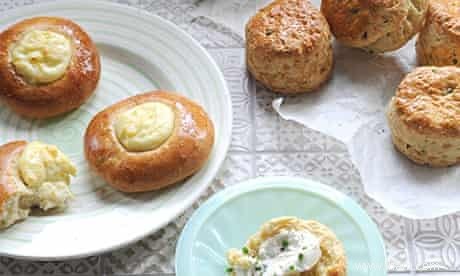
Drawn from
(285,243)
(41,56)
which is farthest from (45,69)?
(285,243)

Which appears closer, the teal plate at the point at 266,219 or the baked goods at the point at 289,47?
the teal plate at the point at 266,219

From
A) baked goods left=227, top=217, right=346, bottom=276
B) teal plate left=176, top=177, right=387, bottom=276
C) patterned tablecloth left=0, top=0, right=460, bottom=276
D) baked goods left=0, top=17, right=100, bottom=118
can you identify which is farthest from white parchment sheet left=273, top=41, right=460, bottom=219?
baked goods left=0, top=17, right=100, bottom=118

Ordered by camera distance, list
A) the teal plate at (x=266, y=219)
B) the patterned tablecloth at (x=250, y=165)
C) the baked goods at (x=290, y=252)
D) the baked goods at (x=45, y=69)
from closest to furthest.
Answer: the baked goods at (x=290, y=252) < the teal plate at (x=266, y=219) < the patterned tablecloth at (x=250, y=165) < the baked goods at (x=45, y=69)

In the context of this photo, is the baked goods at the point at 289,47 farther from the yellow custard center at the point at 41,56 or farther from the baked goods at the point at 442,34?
the yellow custard center at the point at 41,56


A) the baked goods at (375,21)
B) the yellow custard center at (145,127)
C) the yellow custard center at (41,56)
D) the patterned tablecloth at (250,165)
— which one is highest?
the baked goods at (375,21)

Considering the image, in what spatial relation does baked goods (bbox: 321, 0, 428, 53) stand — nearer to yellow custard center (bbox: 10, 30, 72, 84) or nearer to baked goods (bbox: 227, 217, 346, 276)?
baked goods (bbox: 227, 217, 346, 276)

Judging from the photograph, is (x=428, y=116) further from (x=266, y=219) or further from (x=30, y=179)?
(x=30, y=179)

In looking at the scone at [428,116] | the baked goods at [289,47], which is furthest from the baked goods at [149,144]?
the scone at [428,116]
